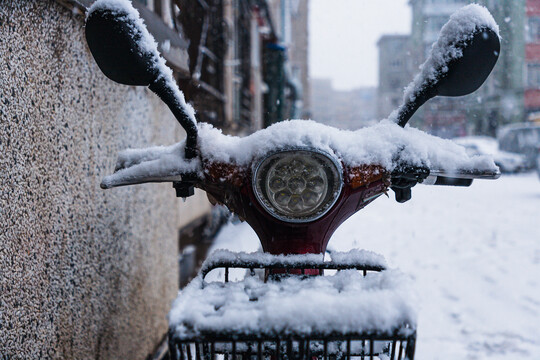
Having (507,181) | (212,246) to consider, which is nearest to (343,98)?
(507,181)

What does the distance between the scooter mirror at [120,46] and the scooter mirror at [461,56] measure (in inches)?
30.5

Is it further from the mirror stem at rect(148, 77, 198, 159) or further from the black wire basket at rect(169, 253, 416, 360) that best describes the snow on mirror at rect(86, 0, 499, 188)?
the black wire basket at rect(169, 253, 416, 360)

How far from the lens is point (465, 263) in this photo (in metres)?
4.98

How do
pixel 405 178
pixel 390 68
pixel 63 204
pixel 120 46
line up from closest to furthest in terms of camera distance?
pixel 120 46 → pixel 405 178 → pixel 63 204 → pixel 390 68

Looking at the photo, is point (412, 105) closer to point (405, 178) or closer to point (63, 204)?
point (405, 178)

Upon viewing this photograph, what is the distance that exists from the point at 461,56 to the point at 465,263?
4.38 m

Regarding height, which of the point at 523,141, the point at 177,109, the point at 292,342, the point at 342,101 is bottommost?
the point at 292,342

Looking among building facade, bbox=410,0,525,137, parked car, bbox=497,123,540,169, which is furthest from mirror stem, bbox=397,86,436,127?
building facade, bbox=410,0,525,137

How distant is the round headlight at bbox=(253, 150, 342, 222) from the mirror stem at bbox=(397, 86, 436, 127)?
31 centimetres

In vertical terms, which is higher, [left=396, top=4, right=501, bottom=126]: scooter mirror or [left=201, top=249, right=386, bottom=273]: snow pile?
[left=396, top=4, right=501, bottom=126]: scooter mirror

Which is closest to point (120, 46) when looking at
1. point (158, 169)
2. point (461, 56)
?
point (158, 169)

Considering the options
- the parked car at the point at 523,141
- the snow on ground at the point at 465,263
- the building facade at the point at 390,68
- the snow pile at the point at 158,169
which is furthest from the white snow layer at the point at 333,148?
the building facade at the point at 390,68

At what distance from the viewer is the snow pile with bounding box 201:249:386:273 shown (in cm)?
113

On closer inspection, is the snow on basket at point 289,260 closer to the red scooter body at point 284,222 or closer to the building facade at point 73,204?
the red scooter body at point 284,222
